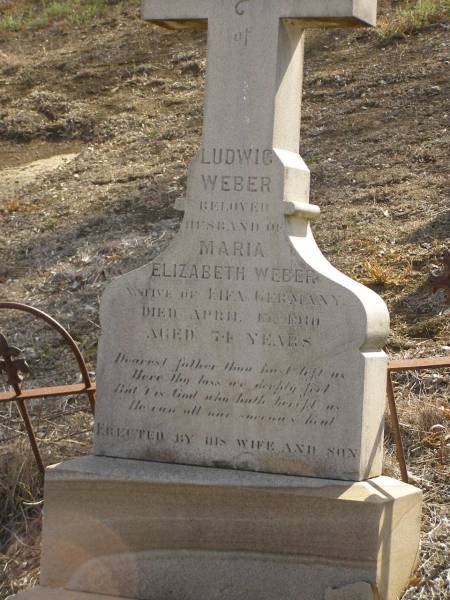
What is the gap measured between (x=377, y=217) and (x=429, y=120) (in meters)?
1.90

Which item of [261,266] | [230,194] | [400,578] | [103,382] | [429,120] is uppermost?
[429,120]

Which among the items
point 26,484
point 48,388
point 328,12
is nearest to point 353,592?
point 48,388

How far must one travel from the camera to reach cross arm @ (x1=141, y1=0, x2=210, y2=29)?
5.09 m

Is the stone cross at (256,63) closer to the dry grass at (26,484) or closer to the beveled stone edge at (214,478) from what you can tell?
the beveled stone edge at (214,478)

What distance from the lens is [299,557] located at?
464 centimetres

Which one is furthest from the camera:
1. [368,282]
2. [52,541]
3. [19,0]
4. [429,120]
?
[19,0]

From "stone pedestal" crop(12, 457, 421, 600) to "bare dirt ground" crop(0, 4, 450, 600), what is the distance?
16.2 inches

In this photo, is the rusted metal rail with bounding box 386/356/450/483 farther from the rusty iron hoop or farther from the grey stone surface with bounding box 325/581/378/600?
the rusty iron hoop

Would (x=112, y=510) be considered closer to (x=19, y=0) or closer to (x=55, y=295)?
(x=55, y=295)

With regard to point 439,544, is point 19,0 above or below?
above

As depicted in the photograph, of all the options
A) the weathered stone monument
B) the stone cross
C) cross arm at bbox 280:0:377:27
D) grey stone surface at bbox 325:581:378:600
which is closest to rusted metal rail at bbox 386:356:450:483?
the weathered stone monument

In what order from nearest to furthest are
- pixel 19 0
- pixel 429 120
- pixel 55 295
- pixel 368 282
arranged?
pixel 368 282, pixel 55 295, pixel 429 120, pixel 19 0

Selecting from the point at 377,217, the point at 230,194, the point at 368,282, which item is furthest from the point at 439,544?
the point at 377,217

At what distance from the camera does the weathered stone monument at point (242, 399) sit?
4660 mm
